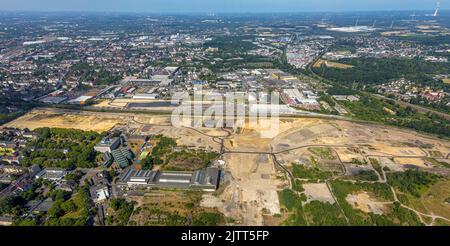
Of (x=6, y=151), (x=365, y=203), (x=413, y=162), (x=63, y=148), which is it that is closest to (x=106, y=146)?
(x=63, y=148)

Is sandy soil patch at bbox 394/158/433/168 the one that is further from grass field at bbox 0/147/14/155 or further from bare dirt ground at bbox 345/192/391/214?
grass field at bbox 0/147/14/155

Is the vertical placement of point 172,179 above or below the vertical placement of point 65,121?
below

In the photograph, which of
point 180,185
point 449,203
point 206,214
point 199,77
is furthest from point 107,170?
point 199,77

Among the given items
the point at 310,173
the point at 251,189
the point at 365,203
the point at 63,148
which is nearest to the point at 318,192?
the point at 310,173

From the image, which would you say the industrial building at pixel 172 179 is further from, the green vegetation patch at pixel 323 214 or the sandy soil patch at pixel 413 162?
the sandy soil patch at pixel 413 162

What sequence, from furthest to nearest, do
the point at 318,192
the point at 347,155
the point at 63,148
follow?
the point at 63,148 → the point at 347,155 → the point at 318,192

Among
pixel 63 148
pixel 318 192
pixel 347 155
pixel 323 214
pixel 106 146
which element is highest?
pixel 106 146

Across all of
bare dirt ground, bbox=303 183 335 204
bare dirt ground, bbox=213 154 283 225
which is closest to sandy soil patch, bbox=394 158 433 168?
bare dirt ground, bbox=303 183 335 204

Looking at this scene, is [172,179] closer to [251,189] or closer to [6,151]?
[251,189]

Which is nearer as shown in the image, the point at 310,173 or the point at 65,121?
the point at 310,173

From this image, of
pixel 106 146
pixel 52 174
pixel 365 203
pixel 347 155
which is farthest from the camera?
pixel 106 146
